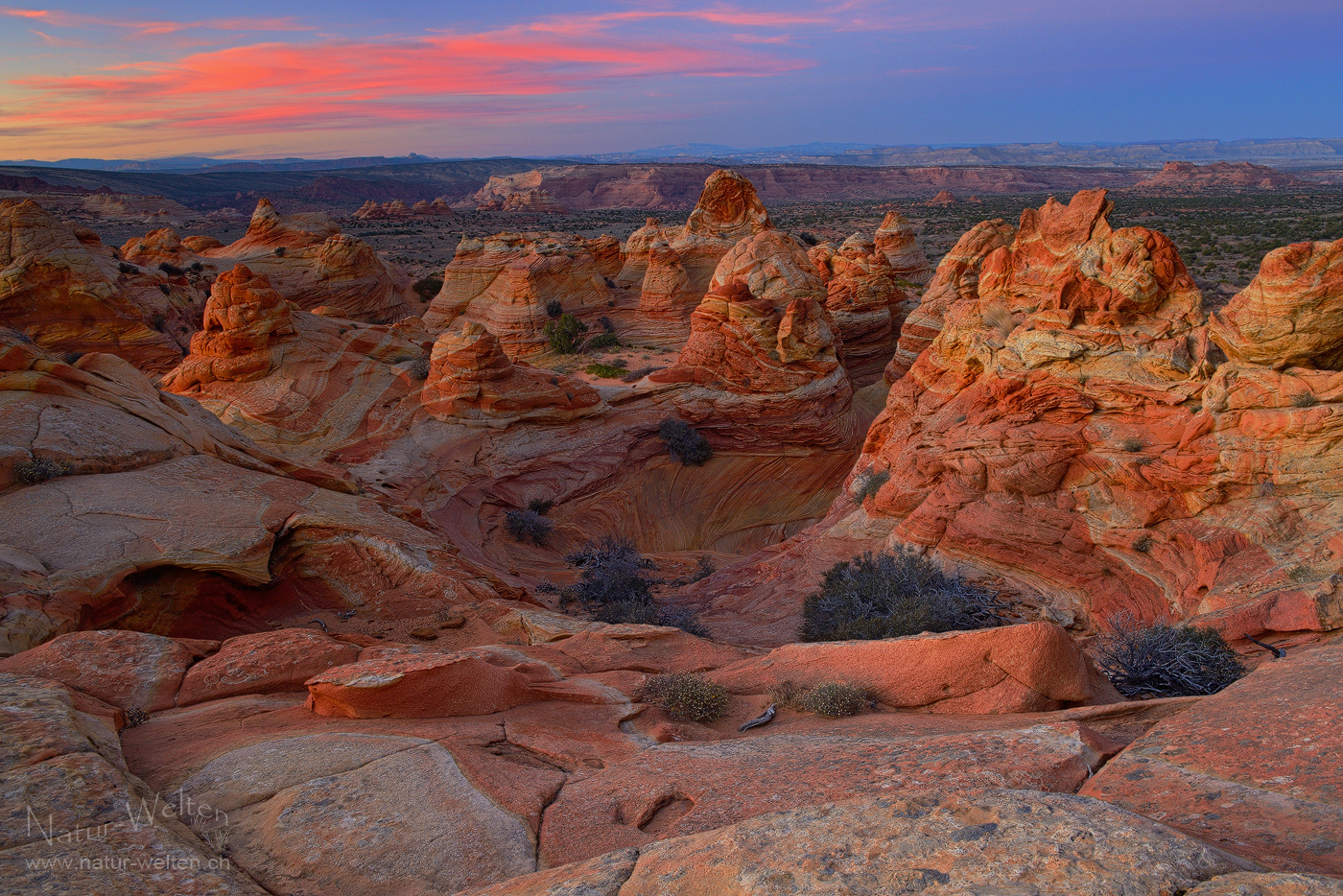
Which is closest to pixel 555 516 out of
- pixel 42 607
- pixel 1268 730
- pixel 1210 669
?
pixel 42 607

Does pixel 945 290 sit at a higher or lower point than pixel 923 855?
higher

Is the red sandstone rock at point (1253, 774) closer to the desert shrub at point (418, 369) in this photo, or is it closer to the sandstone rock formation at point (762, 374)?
the sandstone rock formation at point (762, 374)

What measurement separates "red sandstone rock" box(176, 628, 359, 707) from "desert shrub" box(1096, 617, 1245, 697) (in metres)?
9.13

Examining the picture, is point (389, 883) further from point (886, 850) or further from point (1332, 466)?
point (1332, 466)

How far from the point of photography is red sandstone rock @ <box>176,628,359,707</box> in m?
6.90

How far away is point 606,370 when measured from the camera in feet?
96.4

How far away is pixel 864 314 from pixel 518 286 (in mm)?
16984

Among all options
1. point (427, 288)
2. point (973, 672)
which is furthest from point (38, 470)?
point (427, 288)

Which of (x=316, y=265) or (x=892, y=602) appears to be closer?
(x=892, y=602)

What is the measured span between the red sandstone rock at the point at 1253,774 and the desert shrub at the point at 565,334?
29.2 m

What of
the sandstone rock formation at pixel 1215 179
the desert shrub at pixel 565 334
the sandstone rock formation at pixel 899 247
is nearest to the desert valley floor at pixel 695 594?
the desert shrub at pixel 565 334

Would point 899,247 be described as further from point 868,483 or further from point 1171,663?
point 1171,663

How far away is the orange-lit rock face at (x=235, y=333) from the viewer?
66.8 ft

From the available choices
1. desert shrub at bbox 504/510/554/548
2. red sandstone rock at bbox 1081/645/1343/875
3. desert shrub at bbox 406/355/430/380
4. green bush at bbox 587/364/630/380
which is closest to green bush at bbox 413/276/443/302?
green bush at bbox 587/364/630/380
